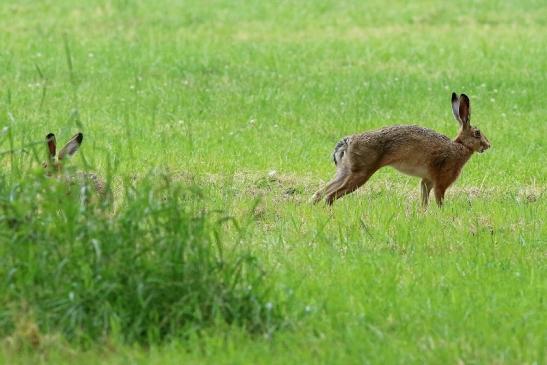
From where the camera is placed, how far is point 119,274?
697 cm

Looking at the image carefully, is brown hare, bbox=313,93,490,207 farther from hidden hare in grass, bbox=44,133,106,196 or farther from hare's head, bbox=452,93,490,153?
hidden hare in grass, bbox=44,133,106,196

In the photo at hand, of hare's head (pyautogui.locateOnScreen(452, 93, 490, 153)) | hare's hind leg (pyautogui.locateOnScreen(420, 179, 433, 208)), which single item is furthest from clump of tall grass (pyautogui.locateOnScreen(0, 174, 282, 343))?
hare's head (pyautogui.locateOnScreen(452, 93, 490, 153))

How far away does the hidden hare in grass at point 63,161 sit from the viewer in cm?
769

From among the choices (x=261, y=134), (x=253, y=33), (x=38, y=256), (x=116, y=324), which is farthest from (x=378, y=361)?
(x=253, y=33)

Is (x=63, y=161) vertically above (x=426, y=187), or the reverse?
(x=63, y=161)

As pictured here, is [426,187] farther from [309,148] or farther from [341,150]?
[309,148]

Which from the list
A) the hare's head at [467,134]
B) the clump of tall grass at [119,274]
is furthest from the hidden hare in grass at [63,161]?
the hare's head at [467,134]

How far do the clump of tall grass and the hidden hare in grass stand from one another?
345 mm

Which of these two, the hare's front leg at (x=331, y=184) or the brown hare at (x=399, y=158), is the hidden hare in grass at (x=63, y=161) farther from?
the brown hare at (x=399, y=158)

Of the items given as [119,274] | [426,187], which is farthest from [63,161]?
[426,187]

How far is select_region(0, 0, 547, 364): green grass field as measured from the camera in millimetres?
6930

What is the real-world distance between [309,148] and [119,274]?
268 inches

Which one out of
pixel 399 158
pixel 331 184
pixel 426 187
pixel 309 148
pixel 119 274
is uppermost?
pixel 119 274

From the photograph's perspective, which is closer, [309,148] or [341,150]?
[341,150]
